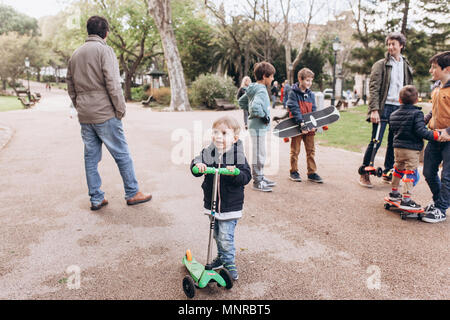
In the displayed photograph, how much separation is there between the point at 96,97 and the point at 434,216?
4.11 meters

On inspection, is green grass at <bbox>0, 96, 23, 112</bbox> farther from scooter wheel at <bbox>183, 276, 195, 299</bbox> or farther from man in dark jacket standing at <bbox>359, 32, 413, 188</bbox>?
scooter wheel at <bbox>183, 276, 195, 299</bbox>

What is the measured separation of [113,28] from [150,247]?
95.6ft

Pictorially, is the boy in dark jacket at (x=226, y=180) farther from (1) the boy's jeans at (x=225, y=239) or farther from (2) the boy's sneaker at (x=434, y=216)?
(2) the boy's sneaker at (x=434, y=216)

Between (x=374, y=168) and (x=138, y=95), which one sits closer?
(x=374, y=168)

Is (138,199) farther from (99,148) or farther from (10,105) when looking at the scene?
(10,105)

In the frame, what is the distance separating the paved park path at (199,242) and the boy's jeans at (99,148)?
35cm

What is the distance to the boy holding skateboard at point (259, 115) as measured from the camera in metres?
4.74

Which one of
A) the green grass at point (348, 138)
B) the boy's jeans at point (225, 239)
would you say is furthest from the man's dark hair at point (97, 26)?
the green grass at point (348, 138)

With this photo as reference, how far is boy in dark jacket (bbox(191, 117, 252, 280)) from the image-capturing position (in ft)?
8.58

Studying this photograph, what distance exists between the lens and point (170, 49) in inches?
782

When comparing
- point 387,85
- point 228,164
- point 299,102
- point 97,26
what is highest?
point 97,26

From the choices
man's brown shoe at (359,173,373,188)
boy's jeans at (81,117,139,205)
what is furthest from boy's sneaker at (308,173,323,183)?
boy's jeans at (81,117,139,205)

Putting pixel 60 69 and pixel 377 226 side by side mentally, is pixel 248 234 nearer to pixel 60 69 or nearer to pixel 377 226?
pixel 377 226

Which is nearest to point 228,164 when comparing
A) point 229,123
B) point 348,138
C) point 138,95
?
point 229,123
